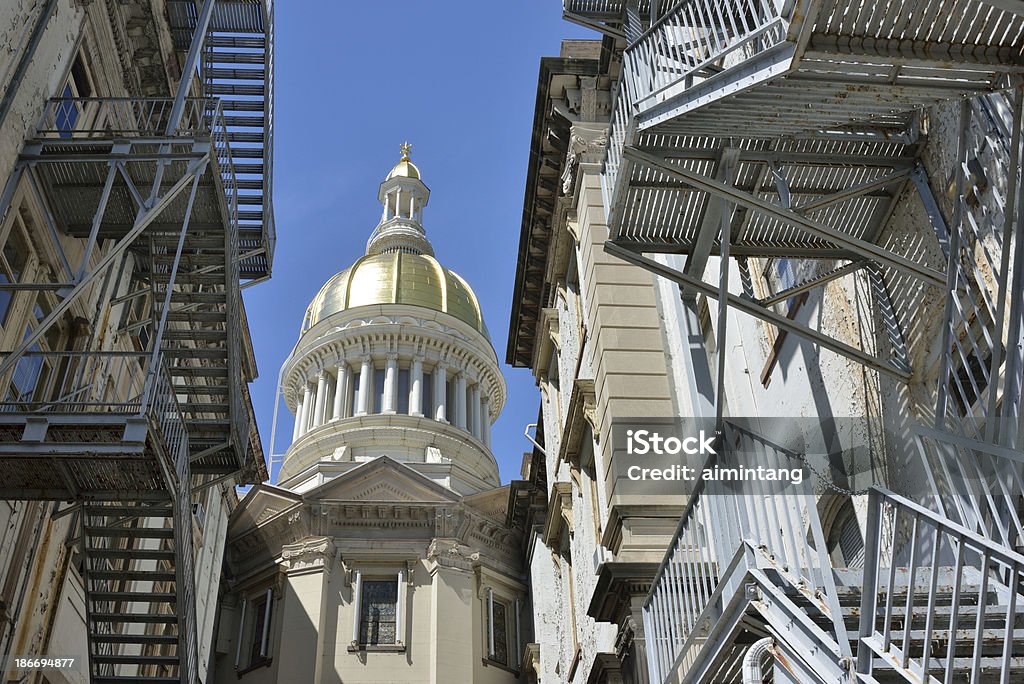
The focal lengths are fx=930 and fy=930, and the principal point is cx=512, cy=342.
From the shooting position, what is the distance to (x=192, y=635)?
12797 millimetres

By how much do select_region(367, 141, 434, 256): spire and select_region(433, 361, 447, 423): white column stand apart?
40.7ft

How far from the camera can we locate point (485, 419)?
156ft

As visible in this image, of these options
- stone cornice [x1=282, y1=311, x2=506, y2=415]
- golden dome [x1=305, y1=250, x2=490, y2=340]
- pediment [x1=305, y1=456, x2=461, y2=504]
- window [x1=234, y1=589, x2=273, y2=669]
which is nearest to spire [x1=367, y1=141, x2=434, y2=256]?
golden dome [x1=305, y1=250, x2=490, y2=340]

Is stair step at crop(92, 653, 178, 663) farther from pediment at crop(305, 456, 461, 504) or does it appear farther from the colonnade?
the colonnade

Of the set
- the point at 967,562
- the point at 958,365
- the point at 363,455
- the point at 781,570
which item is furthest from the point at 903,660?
the point at 363,455

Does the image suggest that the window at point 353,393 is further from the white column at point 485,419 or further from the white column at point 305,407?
the white column at point 485,419

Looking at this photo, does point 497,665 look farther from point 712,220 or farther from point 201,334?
point 712,220

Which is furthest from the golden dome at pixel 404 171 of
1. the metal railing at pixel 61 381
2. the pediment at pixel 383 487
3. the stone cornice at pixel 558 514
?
the metal railing at pixel 61 381

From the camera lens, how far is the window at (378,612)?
2984cm

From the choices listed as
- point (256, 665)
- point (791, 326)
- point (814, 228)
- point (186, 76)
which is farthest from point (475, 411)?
point (814, 228)

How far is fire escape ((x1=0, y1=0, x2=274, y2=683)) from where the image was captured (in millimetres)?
10195

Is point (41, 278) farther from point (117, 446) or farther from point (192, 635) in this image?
point (192, 635)

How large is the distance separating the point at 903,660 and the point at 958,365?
4.38m

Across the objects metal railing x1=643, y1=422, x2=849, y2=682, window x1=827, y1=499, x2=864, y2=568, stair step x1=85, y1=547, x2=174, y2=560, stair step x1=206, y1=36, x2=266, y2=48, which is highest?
stair step x1=206, y1=36, x2=266, y2=48
